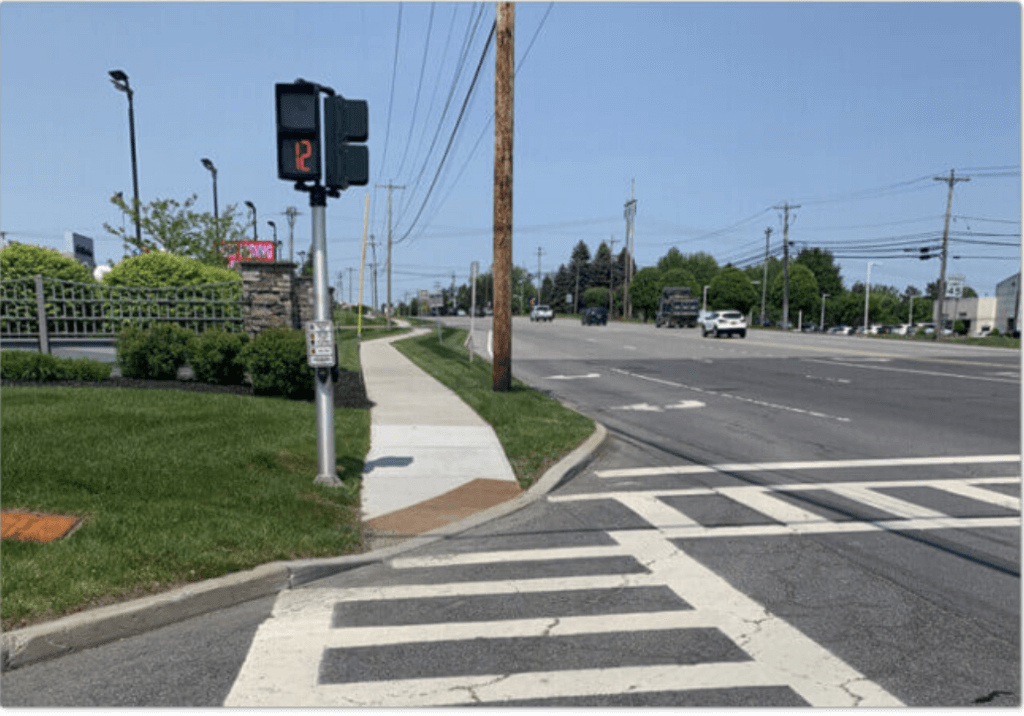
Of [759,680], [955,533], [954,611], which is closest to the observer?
[759,680]

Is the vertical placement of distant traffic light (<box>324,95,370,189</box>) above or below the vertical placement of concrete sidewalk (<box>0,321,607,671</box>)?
above

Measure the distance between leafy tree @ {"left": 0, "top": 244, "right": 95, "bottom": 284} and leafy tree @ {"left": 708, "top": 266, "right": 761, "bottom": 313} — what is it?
99.4 m

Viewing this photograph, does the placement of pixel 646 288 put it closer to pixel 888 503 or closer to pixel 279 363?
pixel 279 363

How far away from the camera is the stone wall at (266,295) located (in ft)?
49.9

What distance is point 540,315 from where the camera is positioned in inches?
3088

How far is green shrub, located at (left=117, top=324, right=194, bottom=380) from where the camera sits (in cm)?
1288

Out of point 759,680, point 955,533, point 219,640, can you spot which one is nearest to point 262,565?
point 219,640

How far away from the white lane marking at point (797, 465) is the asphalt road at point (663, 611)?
5cm

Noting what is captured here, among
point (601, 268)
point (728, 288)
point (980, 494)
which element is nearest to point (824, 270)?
point (728, 288)

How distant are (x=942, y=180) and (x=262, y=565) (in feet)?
235

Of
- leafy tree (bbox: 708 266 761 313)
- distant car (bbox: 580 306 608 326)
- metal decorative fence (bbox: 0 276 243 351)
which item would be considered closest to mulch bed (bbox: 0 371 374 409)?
metal decorative fence (bbox: 0 276 243 351)

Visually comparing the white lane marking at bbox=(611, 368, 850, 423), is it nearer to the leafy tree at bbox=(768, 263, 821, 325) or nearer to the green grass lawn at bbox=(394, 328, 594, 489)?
the green grass lawn at bbox=(394, 328, 594, 489)

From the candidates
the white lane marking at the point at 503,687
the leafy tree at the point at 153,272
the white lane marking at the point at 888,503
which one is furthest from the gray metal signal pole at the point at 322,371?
the leafy tree at the point at 153,272

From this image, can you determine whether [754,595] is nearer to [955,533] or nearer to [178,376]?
[955,533]
